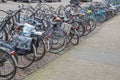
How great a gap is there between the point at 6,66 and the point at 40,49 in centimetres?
147

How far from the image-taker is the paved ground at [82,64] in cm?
634

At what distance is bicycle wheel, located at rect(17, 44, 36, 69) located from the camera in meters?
6.62

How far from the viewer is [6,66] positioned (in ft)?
19.5

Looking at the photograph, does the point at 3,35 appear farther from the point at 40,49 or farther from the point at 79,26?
the point at 79,26

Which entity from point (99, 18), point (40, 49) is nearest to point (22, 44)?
point (40, 49)

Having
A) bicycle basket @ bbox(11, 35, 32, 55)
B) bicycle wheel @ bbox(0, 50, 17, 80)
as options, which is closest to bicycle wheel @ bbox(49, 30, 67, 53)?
bicycle basket @ bbox(11, 35, 32, 55)

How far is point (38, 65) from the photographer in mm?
7027

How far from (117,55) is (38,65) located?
2734mm

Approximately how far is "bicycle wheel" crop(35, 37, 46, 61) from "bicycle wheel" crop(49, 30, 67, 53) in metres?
1.06

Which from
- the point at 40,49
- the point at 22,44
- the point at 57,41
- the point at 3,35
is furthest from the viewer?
the point at 57,41

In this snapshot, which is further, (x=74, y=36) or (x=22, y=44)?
(x=74, y=36)

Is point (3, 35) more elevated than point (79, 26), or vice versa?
point (3, 35)

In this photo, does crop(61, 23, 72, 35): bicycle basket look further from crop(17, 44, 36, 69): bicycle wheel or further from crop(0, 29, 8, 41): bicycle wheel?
crop(17, 44, 36, 69): bicycle wheel

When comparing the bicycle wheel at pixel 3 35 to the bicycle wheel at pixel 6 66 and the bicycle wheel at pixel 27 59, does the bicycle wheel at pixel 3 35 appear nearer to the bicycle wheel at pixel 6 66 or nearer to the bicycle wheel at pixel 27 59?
the bicycle wheel at pixel 27 59
